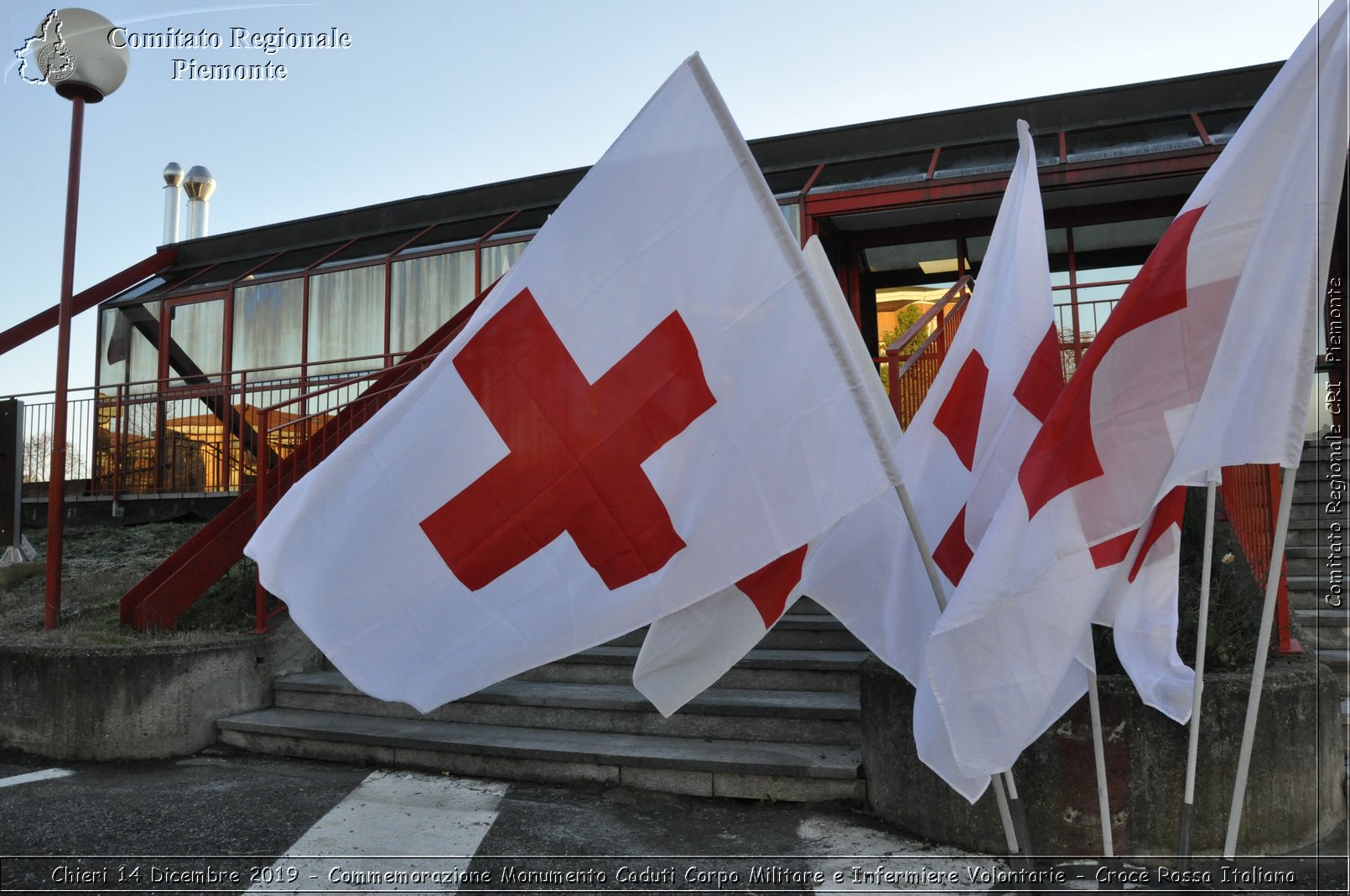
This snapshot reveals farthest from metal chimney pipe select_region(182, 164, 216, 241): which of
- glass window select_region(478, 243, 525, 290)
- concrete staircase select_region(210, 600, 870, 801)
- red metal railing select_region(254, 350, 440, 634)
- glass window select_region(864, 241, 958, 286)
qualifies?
concrete staircase select_region(210, 600, 870, 801)

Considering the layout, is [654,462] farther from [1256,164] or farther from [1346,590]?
[1346,590]

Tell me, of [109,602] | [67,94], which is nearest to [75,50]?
[67,94]

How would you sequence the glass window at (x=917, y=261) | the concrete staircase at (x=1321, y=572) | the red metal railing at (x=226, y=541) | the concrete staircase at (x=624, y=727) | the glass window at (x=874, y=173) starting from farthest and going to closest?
1. the glass window at (x=917, y=261)
2. the glass window at (x=874, y=173)
3. the red metal railing at (x=226, y=541)
4. the concrete staircase at (x=624, y=727)
5. the concrete staircase at (x=1321, y=572)

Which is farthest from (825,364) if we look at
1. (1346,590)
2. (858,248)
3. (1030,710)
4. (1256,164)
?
(858,248)

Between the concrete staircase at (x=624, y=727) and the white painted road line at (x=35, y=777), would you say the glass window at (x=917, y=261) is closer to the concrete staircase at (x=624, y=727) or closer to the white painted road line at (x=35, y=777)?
the concrete staircase at (x=624, y=727)

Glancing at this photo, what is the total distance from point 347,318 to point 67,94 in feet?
22.5

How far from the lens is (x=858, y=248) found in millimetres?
12188

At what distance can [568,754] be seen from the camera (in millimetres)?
5145

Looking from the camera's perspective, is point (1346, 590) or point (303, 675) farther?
point (303, 675)

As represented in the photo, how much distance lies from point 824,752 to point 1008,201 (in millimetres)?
2921

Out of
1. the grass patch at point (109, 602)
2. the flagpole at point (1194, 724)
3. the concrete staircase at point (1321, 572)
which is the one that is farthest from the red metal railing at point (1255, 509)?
the grass patch at point (109, 602)

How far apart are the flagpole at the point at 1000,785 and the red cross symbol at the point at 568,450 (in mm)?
690

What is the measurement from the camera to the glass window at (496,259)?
42.8ft

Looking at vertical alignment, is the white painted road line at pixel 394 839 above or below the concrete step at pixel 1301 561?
below
